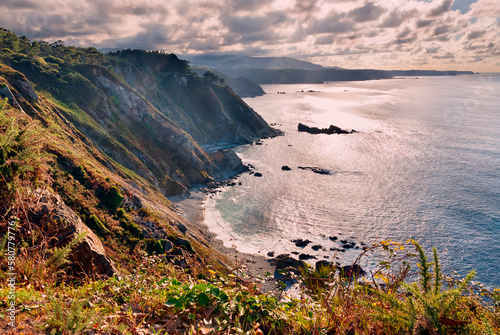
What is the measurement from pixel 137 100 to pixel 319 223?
62892 millimetres

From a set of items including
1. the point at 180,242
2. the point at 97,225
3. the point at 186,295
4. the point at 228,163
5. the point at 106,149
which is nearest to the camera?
the point at 186,295

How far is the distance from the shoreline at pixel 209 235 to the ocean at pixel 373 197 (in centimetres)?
172

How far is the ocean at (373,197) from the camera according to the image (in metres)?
47.8

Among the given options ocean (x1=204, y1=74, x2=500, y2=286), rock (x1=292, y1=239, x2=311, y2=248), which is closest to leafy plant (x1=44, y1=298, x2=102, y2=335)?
ocean (x1=204, y1=74, x2=500, y2=286)

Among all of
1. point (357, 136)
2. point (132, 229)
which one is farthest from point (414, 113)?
point (132, 229)

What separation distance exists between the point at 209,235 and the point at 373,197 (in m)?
44.0

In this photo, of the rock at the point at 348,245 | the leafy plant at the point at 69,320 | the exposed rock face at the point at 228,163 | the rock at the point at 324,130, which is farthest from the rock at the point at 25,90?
the rock at the point at 324,130

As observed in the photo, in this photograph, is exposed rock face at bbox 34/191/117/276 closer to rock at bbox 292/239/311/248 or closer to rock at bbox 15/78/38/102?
rock at bbox 292/239/311/248

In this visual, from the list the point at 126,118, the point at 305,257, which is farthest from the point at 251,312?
the point at 126,118

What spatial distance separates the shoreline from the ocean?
172 centimetres

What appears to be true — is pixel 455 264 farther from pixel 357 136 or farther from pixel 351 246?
pixel 357 136

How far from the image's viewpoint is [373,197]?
66188 millimetres

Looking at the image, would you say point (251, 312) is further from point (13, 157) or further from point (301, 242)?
point (301, 242)

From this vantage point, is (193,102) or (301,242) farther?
(193,102)
